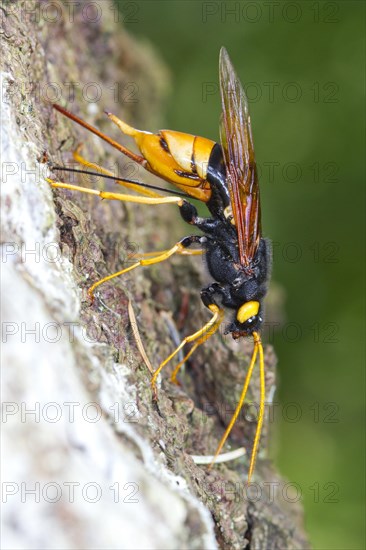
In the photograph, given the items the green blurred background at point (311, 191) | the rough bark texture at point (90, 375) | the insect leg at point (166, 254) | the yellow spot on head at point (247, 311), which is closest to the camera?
the rough bark texture at point (90, 375)

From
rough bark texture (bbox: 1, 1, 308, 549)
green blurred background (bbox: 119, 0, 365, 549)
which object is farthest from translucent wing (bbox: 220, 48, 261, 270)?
green blurred background (bbox: 119, 0, 365, 549)

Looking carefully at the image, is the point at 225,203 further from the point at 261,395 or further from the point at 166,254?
the point at 261,395

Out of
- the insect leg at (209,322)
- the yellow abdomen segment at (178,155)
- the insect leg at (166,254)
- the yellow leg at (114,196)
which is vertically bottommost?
the insect leg at (209,322)

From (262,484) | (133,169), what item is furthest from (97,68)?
(262,484)

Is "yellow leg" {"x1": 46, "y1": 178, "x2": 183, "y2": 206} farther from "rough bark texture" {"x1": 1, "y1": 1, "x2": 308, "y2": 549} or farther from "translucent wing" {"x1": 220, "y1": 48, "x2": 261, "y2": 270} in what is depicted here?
"translucent wing" {"x1": 220, "y1": 48, "x2": 261, "y2": 270}

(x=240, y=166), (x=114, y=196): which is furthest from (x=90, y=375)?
(x=240, y=166)

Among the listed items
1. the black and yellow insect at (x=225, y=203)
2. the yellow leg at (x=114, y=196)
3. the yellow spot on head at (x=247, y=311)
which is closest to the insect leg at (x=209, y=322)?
the black and yellow insect at (x=225, y=203)

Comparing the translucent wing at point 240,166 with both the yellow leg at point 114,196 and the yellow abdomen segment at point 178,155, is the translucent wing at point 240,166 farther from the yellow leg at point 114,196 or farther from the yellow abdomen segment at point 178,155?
the yellow leg at point 114,196

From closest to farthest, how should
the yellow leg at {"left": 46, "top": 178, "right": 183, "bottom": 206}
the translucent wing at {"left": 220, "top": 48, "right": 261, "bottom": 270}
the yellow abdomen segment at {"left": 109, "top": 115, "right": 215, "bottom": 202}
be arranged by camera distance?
the yellow leg at {"left": 46, "top": 178, "right": 183, "bottom": 206} → the translucent wing at {"left": 220, "top": 48, "right": 261, "bottom": 270} → the yellow abdomen segment at {"left": 109, "top": 115, "right": 215, "bottom": 202}
